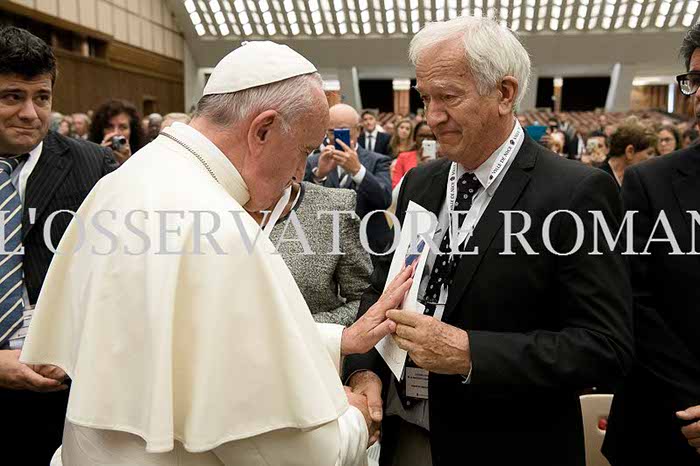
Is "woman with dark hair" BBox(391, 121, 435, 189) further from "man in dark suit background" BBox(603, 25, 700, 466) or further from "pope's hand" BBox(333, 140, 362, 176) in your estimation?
"man in dark suit background" BBox(603, 25, 700, 466)

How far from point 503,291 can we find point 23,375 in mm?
1519

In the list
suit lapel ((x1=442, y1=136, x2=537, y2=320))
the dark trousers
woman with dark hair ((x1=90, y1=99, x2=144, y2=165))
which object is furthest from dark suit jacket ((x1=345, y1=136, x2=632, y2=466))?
woman with dark hair ((x1=90, y1=99, x2=144, y2=165))

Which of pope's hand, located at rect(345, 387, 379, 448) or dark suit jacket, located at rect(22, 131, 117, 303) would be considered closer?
pope's hand, located at rect(345, 387, 379, 448)

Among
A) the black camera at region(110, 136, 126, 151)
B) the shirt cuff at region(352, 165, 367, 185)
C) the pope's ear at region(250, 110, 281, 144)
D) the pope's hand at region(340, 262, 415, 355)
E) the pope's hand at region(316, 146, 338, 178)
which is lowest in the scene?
the pope's hand at region(340, 262, 415, 355)

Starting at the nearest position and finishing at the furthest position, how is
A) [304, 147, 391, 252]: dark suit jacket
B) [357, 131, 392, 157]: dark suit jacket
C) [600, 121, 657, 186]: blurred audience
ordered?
[304, 147, 391, 252]: dark suit jacket
[600, 121, 657, 186]: blurred audience
[357, 131, 392, 157]: dark suit jacket

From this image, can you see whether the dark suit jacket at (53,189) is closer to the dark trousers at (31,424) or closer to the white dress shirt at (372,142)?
the dark trousers at (31,424)

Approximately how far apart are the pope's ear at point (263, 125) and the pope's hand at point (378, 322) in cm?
61

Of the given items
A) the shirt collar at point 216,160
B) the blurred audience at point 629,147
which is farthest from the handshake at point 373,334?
the blurred audience at point 629,147

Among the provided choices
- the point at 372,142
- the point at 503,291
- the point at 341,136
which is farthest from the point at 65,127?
the point at 503,291

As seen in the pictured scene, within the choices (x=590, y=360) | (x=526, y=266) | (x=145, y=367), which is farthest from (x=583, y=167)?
(x=145, y=367)

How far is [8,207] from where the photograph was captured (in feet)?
7.58

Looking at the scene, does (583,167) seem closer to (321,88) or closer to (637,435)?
(321,88)

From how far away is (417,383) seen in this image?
201 cm

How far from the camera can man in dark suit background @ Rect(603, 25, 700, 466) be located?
1.96 m
